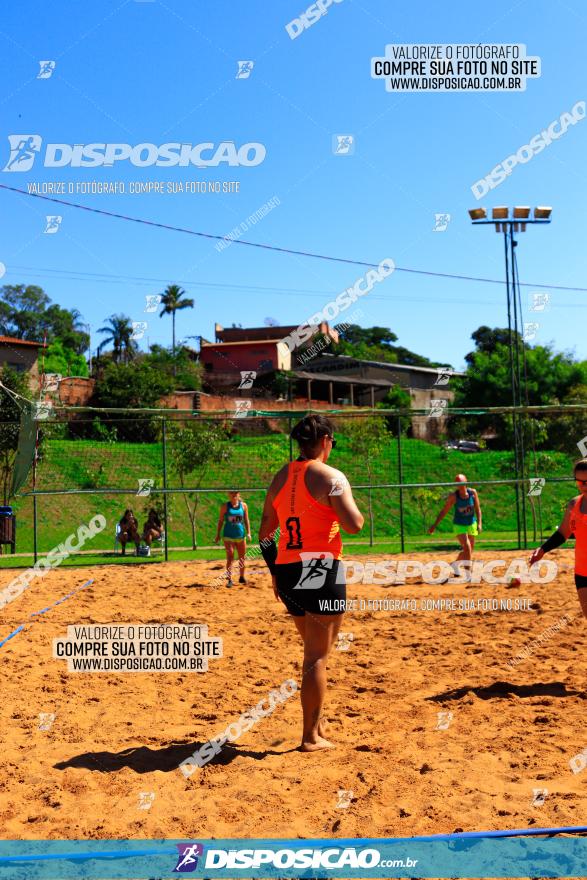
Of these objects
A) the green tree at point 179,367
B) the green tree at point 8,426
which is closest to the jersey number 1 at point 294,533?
the green tree at point 8,426

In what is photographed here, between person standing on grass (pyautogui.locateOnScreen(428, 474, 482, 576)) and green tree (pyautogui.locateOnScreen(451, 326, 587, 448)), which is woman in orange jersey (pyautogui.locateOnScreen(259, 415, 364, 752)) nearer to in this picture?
person standing on grass (pyautogui.locateOnScreen(428, 474, 482, 576))

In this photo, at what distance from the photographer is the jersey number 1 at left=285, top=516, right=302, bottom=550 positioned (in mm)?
4387

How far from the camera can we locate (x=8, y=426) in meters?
16.6

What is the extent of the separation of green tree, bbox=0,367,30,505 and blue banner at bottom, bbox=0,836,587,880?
1133cm

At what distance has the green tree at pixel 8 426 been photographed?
16469 mm

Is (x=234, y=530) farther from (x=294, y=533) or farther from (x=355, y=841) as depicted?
(x=355, y=841)

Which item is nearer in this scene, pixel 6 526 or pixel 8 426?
pixel 6 526

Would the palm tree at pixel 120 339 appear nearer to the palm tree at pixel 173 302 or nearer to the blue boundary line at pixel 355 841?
the palm tree at pixel 173 302

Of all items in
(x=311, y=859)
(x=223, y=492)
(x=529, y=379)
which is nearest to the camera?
(x=311, y=859)

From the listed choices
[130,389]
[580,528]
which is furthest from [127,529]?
[130,389]

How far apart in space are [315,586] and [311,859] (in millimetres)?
1532

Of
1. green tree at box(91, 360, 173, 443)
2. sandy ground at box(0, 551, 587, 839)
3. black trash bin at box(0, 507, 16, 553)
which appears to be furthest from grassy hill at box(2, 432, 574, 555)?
sandy ground at box(0, 551, 587, 839)

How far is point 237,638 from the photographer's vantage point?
25.0ft

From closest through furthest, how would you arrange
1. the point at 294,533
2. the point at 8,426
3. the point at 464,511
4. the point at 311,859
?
the point at 311,859 → the point at 294,533 → the point at 464,511 → the point at 8,426
